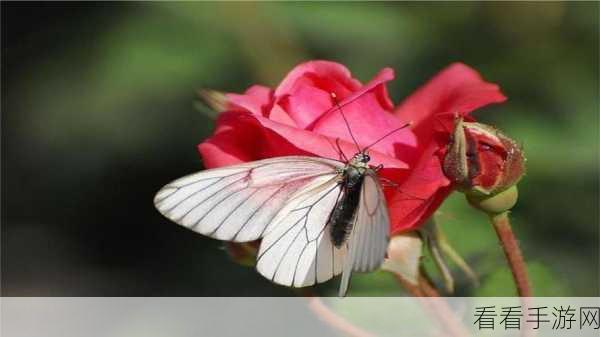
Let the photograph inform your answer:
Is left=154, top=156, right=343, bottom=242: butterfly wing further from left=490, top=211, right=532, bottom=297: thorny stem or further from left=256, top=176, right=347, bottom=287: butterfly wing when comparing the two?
left=490, top=211, right=532, bottom=297: thorny stem

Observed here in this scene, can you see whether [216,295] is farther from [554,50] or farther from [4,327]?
[554,50]

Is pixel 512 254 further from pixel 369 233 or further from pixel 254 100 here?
pixel 254 100

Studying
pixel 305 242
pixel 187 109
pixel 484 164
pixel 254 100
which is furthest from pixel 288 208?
pixel 187 109

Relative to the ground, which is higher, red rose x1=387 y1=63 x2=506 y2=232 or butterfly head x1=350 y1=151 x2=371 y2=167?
butterfly head x1=350 y1=151 x2=371 y2=167

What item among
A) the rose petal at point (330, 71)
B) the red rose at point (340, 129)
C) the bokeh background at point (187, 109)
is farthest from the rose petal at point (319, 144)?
the bokeh background at point (187, 109)

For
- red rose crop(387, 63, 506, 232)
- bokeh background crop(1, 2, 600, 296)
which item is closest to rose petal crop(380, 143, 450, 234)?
red rose crop(387, 63, 506, 232)

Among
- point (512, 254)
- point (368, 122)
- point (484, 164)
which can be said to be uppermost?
point (368, 122)

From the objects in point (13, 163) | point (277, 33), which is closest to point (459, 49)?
point (277, 33)

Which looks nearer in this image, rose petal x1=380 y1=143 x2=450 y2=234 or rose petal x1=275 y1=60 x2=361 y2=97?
rose petal x1=380 y1=143 x2=450 y2=234
